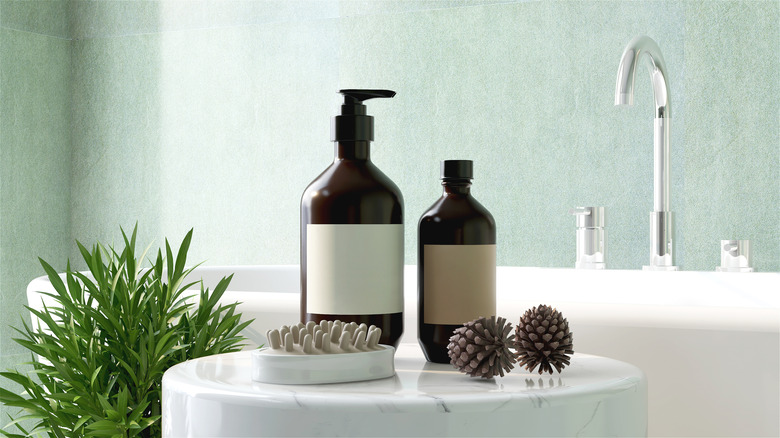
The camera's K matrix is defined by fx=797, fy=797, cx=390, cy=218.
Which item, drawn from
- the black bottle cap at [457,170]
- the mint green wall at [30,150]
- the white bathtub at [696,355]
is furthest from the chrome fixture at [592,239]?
the mint green wall at [30,150]

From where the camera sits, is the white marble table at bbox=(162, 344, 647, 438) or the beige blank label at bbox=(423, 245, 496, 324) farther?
the beige blank label at bbox=(423, 245, 496, 324)

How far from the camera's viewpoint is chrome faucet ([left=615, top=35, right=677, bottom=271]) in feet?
5.11

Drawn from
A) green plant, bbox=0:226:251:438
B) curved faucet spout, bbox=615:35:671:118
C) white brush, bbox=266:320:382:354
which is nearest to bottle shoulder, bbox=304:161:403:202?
white brush, bbox=266:320:382:354

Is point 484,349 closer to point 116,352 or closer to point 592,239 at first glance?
point 116,352

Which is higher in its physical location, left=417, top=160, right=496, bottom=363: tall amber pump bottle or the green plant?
left=417, top=160, right=496, bottom=363: tall amber pump bottle

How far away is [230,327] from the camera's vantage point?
34.9 inches

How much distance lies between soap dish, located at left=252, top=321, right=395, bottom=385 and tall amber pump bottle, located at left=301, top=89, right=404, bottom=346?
0.15 ft

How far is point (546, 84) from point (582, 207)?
307 millimetres

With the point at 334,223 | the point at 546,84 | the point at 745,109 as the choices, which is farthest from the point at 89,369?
the point at 745,109

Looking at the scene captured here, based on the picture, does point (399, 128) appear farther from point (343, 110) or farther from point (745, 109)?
point (343, 110)

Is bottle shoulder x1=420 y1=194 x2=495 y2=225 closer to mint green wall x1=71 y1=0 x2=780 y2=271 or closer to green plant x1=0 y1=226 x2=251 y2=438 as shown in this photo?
green plant x1=0 y1=226 x2=251 y2=438

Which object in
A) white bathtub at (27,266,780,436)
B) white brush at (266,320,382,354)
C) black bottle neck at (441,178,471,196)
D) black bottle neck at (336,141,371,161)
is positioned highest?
black bottle neck at (336,141,371,161)

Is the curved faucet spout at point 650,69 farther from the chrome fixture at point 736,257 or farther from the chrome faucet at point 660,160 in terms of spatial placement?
the chrome fixture at point 736,257

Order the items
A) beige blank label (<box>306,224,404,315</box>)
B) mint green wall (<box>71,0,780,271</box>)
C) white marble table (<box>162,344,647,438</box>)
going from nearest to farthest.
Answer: white marble table (<box>162,344,647,438</box>), beige blank label (<box>306,224,404,315</box>), mint green wall (<box>71,0,780,271</box>)
